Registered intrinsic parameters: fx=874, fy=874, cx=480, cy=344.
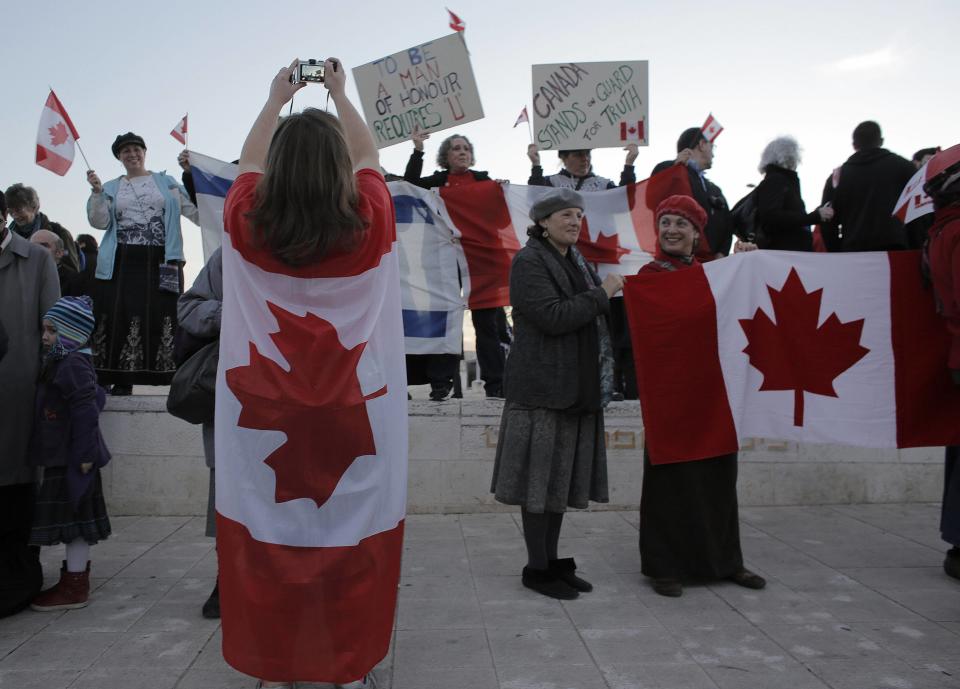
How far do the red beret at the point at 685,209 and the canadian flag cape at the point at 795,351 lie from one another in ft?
0.82

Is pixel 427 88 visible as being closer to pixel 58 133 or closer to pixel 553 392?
pixel 58 133

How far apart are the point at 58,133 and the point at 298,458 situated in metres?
4.64

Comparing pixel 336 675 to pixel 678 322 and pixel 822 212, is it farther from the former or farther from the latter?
pixel 822 212

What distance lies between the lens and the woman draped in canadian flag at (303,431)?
284 centimetres

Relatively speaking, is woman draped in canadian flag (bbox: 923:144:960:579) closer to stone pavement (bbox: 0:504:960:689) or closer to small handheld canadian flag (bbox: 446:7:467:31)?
stone pavement (bbox: 0:504:960:689)

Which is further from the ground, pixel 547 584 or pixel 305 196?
pixel 305 196

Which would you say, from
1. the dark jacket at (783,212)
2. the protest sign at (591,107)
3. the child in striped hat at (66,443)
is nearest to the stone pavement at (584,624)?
the child in striped hat at (66,443)

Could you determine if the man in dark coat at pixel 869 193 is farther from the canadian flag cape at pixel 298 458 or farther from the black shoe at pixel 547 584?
the canadian flag cape at pixel 298 458

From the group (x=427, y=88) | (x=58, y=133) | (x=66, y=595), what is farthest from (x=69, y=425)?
(x=427, y=88)

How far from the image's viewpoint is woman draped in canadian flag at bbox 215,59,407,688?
9.33ft

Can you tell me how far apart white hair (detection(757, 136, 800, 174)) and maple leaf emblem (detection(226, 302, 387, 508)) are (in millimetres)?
4446

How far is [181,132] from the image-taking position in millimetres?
6824

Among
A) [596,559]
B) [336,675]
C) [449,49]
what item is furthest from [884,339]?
[449,49]

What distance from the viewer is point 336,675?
287 cm
